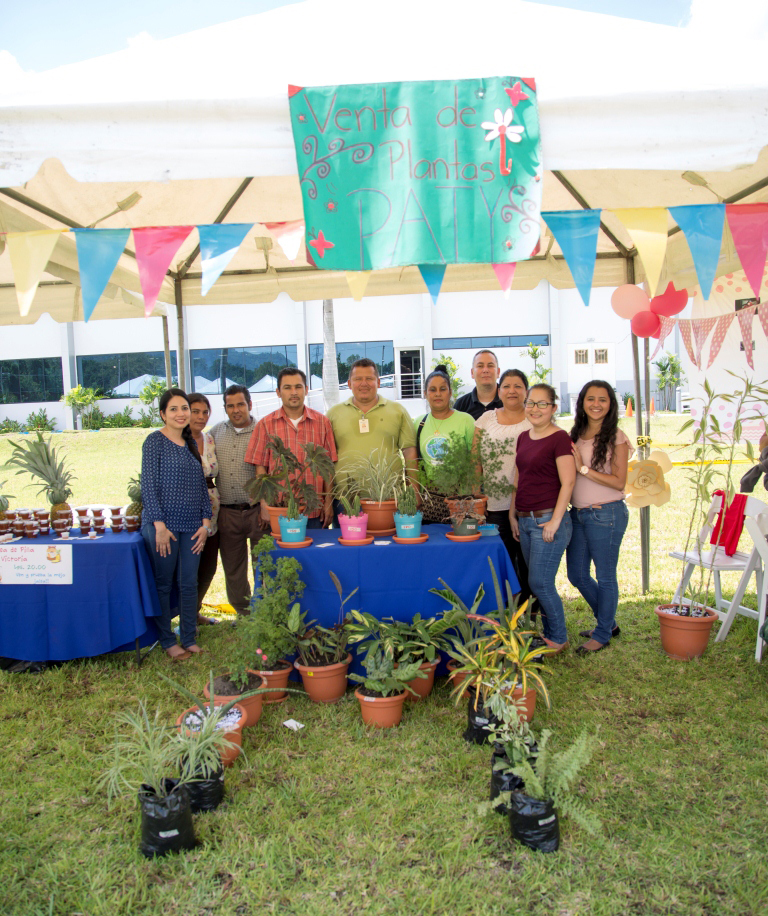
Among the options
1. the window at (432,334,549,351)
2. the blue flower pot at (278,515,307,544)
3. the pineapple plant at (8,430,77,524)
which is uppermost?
the window at (432,334,549,351)

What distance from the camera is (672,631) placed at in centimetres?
360

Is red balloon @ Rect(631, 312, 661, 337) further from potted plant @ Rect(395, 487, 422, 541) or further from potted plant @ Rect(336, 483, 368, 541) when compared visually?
potted plant @ Rect(336, 483, 368, 541)

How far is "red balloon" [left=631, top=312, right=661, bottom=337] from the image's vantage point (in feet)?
13.7

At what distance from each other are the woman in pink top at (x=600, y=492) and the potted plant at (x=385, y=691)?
1373mm

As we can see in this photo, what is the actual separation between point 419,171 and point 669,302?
2.29 meters

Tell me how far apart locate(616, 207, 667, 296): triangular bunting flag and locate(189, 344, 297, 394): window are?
19.1 m

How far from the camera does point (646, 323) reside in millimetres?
4199

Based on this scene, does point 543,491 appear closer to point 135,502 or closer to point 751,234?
point 751,234

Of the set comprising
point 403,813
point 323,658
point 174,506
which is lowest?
point 403,813

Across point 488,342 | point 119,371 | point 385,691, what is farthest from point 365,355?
point 385,691

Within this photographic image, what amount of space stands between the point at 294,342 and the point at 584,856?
20.2m

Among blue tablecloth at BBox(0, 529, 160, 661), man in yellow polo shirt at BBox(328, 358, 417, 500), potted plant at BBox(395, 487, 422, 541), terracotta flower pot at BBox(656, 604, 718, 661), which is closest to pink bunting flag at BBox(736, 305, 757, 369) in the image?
terracotta flower pot at BBox(656, 604, 718, 661)

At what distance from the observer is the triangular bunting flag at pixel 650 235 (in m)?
2.80

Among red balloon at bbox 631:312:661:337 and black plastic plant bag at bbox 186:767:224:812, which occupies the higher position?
red balloon at bbox 631:312:661:337
